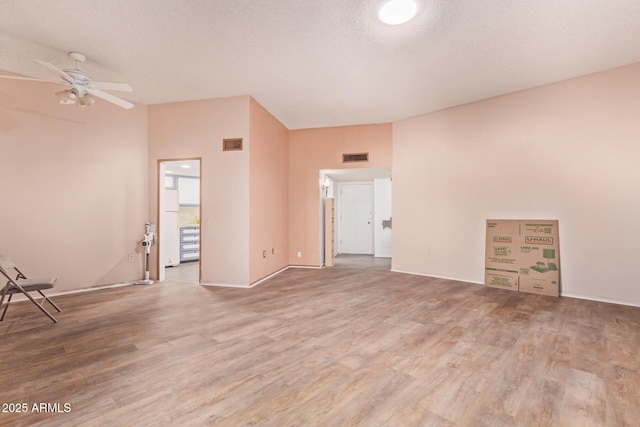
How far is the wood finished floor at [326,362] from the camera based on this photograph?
1612 mm

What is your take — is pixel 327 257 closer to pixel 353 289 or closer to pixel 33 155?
pixel 353 289

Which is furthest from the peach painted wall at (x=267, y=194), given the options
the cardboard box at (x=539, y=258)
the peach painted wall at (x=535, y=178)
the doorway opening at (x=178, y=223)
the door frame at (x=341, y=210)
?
the cardboard box at (x=539, y=258)

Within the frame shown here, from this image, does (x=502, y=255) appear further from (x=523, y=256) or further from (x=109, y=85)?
(x=109, y=85)

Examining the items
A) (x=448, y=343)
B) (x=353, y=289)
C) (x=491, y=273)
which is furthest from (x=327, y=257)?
(x=448, y=343)

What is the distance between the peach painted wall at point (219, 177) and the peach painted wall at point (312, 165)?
6.54ft

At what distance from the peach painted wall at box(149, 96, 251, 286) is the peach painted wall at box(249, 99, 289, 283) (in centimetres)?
13

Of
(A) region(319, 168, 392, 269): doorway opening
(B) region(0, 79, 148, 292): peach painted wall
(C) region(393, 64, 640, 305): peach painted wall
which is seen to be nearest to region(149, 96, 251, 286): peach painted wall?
(B) region(0, 79, 148, 292): peach painted wall

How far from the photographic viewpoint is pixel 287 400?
5.65 feet

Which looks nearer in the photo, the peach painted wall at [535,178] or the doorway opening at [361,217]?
the peach painted wall at [535,178]

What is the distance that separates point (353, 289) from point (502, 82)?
385 cm

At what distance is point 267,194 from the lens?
537 centimetres

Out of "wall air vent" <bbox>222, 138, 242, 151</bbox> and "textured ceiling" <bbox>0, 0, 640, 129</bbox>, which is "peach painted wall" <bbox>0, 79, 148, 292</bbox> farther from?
"wall air vent" <bbox>222, 138, 242, 151</bbox>

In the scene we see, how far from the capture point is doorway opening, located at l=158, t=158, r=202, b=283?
5125 millimetres

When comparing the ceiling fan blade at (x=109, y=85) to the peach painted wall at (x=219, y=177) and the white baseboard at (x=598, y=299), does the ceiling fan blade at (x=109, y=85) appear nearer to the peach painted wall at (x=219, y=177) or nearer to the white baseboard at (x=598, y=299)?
the peach painted wall at (x=219, y=177)
